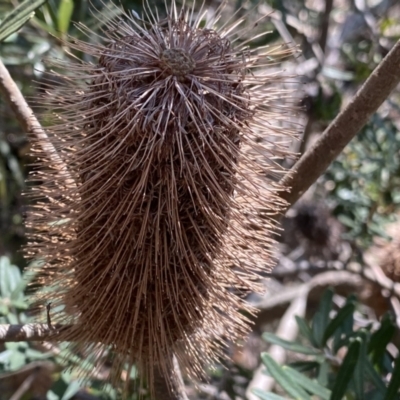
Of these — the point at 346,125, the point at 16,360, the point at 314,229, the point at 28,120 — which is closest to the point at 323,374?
the point at 346,125

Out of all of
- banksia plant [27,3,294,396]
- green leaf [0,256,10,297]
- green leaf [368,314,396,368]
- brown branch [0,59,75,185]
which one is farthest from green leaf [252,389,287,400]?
green leaf [0,256,10,297]

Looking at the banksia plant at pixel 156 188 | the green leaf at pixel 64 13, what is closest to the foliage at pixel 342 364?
the banksia plant at pixel 156 188

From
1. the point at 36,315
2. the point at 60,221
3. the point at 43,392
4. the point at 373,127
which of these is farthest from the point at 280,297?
the point at 60,221

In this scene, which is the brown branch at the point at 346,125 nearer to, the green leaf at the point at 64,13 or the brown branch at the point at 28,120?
the brown branch at the point at 28,120

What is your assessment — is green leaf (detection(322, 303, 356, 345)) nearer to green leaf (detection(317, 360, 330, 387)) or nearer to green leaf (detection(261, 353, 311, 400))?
green leaf (detection(317, 360, 330, 387))

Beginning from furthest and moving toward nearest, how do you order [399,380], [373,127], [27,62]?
[373,127] → [27,62] → [399,380]

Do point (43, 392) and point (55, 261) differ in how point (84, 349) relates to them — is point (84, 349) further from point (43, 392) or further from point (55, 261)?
point (43, 392)
